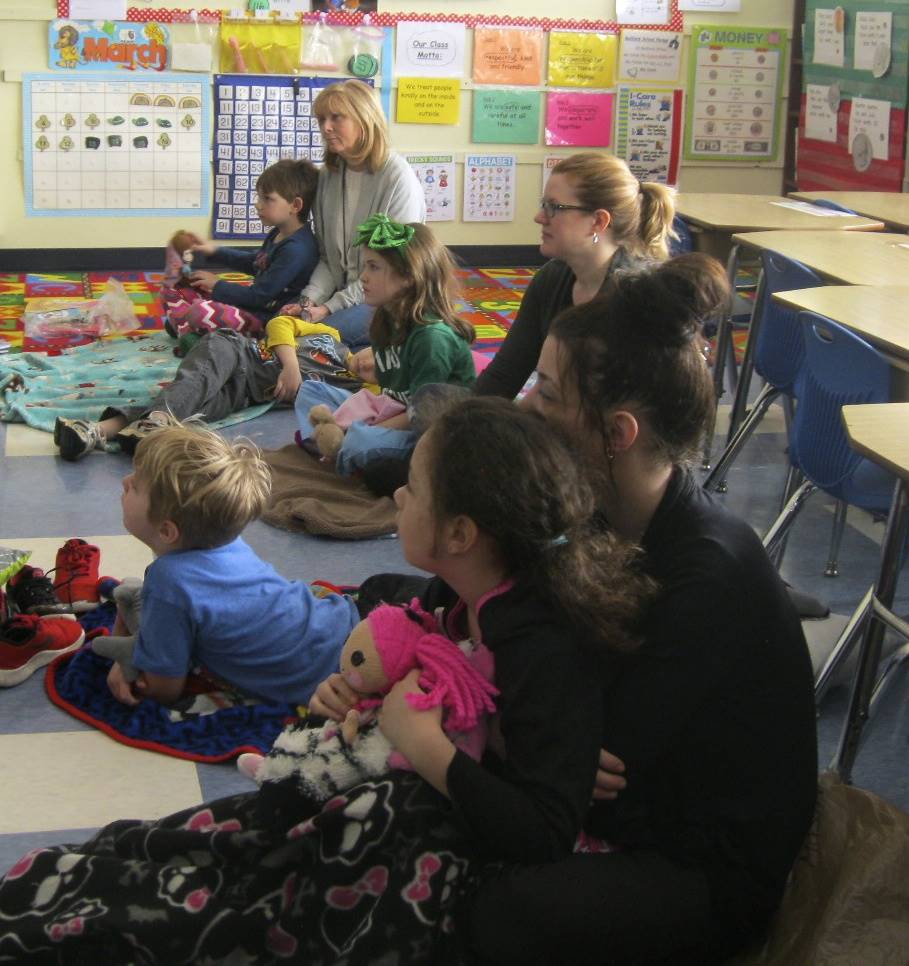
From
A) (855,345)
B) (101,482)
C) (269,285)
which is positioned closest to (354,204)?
(269,285)

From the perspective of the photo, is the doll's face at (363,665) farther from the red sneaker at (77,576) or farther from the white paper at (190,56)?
the white paper at (190,56)

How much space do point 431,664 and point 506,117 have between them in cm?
513

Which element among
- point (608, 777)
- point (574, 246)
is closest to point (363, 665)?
point (608, 777)

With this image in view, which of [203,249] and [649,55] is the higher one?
[649,55]

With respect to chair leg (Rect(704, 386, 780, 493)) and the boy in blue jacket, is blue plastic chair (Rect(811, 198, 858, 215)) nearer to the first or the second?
chair leg (Rect(704, 386, 780, 493))

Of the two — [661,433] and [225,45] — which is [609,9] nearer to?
[225,45]

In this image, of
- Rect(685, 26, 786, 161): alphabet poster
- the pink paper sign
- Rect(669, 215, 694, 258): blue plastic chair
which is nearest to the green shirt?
Rect(669, 215, 694, 258): blue plastic chair

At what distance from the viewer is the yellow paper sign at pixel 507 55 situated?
6023 millimetres

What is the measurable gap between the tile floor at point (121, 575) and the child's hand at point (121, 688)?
3.0 inches

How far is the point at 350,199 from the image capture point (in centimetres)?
443

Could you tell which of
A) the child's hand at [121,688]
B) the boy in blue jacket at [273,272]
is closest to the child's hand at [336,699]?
the child's hand at [121,688]

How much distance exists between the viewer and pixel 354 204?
4430 mm

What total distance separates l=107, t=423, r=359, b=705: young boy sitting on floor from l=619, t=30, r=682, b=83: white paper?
4504mm

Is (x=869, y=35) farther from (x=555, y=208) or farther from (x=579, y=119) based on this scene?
(x=555, y=208)
